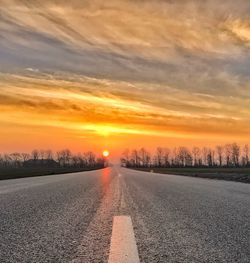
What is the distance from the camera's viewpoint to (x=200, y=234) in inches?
241

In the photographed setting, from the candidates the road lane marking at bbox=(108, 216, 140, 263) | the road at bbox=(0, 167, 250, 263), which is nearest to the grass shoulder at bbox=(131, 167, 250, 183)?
the road at bbox=(0, 167, 250, 263)

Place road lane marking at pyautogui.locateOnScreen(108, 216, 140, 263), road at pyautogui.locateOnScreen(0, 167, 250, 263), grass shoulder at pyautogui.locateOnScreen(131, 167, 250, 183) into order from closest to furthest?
road lane marking at pyautogui.locateOnScreen(108, 216, 140, 263) < road at pyautogui.locateOnScreen(0, 167, 250, 263) < grass shoulder at pyautogui.locateOnScreen(131, 167, 250, 183)

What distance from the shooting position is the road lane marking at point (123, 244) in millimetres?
4500

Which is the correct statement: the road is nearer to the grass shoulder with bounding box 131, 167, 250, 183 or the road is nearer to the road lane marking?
Answer: the road lane marking

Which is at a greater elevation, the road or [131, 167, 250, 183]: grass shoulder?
[131, 167, 250, 183]: grass shoulder

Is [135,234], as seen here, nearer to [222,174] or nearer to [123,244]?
[123,244]

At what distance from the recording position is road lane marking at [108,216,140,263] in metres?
4.50

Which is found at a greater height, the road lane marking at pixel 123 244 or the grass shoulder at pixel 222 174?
the grass shoulder at pixel 222 174

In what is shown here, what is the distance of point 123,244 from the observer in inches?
209

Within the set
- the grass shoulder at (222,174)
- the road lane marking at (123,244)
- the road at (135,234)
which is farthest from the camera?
the grass shoulder at (222,174)

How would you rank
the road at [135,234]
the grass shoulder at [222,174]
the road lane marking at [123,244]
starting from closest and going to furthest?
the road lane marking at [123,244]
the road at [135,234]
the grass shoulder at [222,174]

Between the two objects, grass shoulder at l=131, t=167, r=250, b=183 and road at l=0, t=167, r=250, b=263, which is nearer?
road at l=0, t=167, r=250, b=263

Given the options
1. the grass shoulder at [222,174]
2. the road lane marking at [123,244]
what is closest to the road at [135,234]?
the road lane marking at [123,244]

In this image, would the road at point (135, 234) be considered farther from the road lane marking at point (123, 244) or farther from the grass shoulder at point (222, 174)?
the grass shoulder at point (222, 174)
